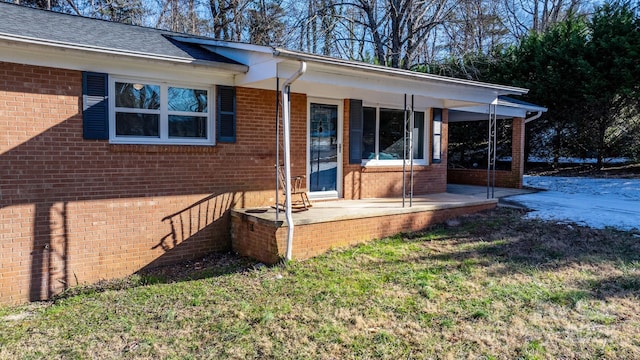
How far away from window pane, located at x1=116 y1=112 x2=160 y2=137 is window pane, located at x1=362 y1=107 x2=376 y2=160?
14.7ft

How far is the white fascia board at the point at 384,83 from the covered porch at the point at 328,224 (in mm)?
2034

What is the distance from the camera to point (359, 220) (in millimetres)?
7480

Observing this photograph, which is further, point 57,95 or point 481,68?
point 481,68

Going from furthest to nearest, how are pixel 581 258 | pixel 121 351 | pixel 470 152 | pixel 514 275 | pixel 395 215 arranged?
1. pixel 470 152
2. pixel 395 215
3. pixel 581 258
4. pixel 514 275
5. pixel 121 351

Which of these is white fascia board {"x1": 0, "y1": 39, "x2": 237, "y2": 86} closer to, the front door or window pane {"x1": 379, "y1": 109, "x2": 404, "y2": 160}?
the front door

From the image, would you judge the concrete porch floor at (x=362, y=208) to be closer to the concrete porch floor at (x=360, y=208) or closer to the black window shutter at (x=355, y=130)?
the concrete porch floor at (x=360, y=208)

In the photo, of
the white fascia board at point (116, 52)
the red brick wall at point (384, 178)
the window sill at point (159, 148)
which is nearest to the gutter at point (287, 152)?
the white fascia board at point (116, 52)

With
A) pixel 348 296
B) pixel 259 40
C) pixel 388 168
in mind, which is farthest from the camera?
pixel 259 40

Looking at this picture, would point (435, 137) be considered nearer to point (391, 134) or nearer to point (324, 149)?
point (391, 134)

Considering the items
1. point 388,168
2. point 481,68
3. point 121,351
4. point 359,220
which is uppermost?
point 481,68

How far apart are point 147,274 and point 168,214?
36.3 inches

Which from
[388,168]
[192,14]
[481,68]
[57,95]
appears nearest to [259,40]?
[192,14]

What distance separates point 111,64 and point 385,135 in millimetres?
5863

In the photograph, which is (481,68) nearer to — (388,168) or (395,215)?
(388,168)
